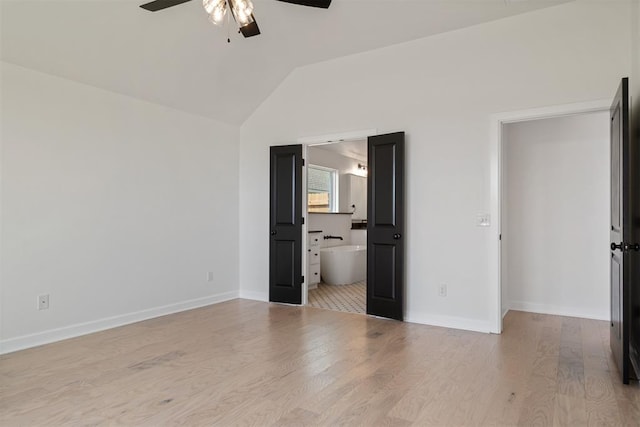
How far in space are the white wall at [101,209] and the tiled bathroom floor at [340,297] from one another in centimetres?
131

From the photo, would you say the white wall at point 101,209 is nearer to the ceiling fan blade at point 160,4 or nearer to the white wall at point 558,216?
the ceiling fan blade at point 160,4

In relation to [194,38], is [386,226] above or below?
below

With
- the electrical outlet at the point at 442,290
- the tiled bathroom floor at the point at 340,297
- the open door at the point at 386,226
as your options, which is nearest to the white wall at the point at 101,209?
the tiled bathroom floor at the point at 340,297

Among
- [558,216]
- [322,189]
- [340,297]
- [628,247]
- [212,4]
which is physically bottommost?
[340,297]

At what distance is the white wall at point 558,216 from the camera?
4.49m

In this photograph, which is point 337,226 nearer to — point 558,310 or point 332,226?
point 332,226

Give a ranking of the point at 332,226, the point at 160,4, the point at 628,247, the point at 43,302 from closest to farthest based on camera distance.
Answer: the point at 628,247 < the point at 160,4 < the point at 43,302 < the point at 332,226

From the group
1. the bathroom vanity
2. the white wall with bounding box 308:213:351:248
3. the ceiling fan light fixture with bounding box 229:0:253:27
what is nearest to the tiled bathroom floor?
the bathroom vanity

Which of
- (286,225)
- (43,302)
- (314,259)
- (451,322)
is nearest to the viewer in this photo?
Result: (43,302)

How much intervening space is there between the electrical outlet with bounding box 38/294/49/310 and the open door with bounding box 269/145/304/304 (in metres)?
2.47

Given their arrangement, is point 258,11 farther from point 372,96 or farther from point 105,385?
point 105,385

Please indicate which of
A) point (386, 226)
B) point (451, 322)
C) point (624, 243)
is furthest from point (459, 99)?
point (451, 322)

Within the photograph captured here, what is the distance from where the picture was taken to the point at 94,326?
395cm

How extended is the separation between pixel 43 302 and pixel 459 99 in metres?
4.43
